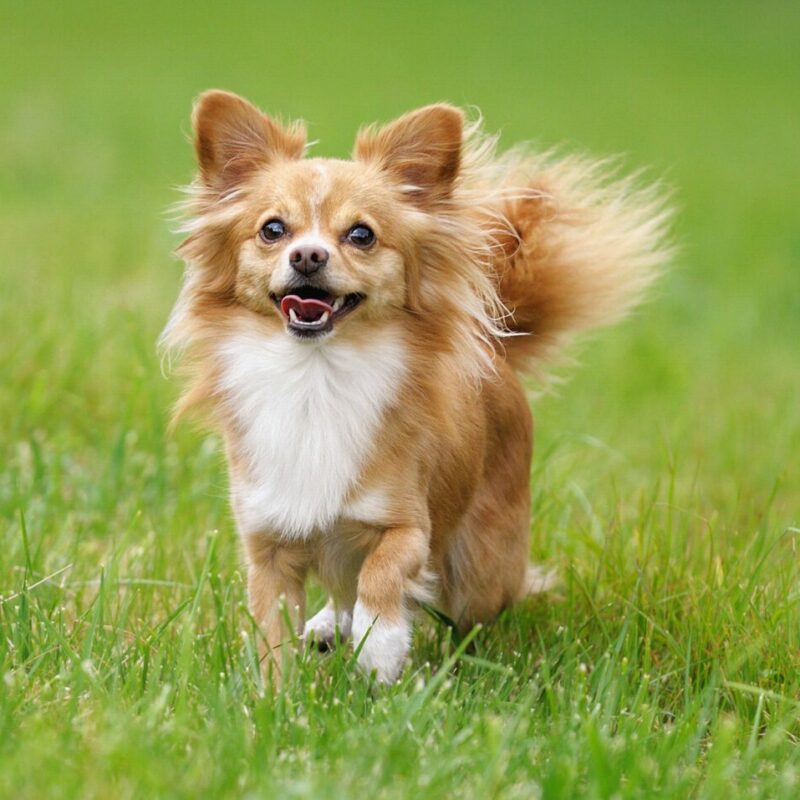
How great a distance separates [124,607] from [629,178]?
2.35 m

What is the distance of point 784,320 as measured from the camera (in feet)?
32.5

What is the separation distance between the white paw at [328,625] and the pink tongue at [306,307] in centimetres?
94

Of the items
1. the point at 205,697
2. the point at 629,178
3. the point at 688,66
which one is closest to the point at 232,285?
the point at 205,697

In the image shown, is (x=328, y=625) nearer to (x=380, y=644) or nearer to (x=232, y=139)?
(x=380, y=644)

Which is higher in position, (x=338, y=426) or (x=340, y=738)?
(x=338, y=426)

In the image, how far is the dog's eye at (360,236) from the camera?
4008 mm

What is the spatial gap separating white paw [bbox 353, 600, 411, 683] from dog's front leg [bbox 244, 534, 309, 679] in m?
0.26

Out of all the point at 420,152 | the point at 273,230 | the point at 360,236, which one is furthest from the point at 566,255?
the point at 273,230

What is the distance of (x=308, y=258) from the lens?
377 cm

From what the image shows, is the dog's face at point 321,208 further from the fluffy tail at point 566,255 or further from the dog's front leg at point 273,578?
the dog's front leg at point 273,578

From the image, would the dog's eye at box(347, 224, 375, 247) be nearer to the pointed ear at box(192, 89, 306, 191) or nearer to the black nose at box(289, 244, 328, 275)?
the black nose at box(289, 244, 328, 275)

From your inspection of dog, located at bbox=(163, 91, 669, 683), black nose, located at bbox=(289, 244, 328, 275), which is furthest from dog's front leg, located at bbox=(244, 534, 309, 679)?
black nose, located at bbox=(289, 244, 328, 275)

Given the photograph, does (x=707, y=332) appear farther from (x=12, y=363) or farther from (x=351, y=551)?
(x=351, y=551)

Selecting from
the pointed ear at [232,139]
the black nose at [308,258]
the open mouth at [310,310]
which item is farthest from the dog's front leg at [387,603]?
the pointed ear at [232,139]
